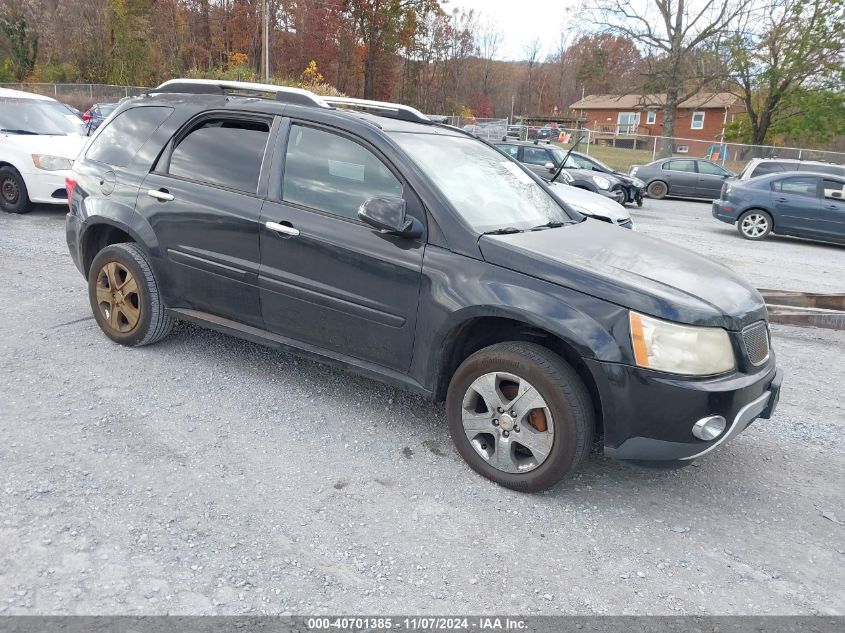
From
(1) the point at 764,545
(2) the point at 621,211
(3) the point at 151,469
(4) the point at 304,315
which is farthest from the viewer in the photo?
(2) the point at 621,211

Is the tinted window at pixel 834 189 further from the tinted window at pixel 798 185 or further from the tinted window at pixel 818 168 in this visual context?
the tinted window at pixel 818 168

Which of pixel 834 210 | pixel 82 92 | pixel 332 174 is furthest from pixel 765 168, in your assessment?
pixel 82 92

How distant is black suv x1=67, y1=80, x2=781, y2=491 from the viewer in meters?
3.00

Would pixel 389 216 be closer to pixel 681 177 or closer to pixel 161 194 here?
pixel 161 194

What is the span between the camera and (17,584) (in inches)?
95.8

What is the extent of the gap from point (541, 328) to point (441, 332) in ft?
1.78

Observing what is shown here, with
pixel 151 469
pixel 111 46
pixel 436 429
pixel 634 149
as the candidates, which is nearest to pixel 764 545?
pixel 436 429

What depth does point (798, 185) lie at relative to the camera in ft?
44.4

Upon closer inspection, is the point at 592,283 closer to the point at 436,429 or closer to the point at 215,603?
the point at 436,429

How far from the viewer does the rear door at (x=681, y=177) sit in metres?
21.0

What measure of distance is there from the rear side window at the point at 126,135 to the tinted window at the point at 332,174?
1263mm

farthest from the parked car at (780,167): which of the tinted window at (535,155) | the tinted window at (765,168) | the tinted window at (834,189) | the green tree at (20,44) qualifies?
the green tree at (20,44)

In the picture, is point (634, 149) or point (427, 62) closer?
point (634, 149)

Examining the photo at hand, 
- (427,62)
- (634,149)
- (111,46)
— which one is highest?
(427,62)
